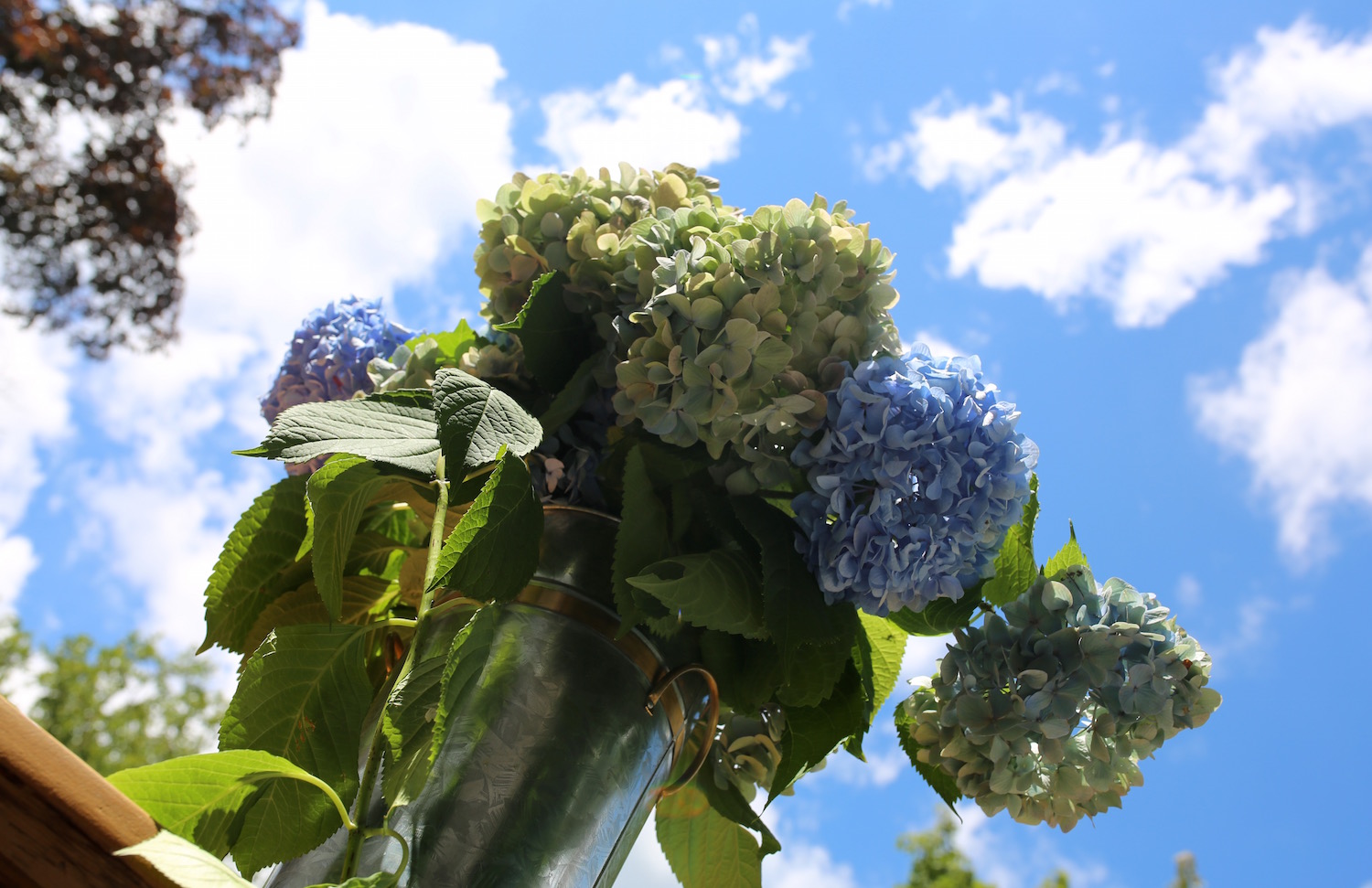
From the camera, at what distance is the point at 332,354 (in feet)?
1.65

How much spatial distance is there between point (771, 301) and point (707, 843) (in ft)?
0.90

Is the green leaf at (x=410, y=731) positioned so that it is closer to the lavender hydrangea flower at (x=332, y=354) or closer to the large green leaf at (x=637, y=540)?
the large green leaf at (x=637, y=540)

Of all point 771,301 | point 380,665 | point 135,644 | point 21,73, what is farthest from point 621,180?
point 135,644

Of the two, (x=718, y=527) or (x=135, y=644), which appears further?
(x=135, y=644)

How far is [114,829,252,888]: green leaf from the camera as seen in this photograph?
185mm

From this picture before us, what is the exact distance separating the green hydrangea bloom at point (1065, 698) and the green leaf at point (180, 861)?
0.26 m

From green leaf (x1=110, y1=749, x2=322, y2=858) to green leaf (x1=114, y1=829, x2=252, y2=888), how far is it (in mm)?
60

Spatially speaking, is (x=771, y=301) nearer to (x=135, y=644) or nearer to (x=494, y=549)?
(x=494, y=549)

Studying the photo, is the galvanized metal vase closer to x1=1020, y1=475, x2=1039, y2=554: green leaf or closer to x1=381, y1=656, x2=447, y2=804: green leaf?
x1=381, y1=656, x2=447, y2=804: green leaf

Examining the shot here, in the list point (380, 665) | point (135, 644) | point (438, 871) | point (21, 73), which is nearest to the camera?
Result: point (438, 871)

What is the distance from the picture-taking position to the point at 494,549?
1.09 feet

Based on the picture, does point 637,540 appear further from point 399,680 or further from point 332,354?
point 332,354

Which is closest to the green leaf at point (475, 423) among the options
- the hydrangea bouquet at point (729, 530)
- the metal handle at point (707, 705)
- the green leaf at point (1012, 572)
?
the hydrangea bouquet at point (729, 530)

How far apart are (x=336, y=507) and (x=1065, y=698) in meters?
0.29
